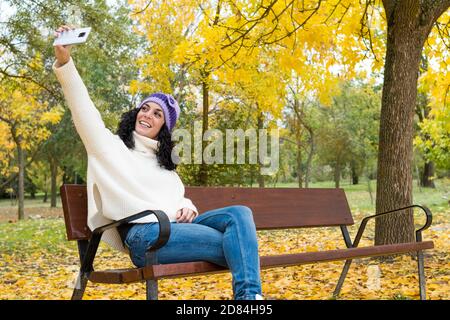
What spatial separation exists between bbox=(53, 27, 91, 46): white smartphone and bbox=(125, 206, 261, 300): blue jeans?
0.94 meters

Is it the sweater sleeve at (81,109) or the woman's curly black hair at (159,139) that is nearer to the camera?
the sweater sleeve at (81,109)

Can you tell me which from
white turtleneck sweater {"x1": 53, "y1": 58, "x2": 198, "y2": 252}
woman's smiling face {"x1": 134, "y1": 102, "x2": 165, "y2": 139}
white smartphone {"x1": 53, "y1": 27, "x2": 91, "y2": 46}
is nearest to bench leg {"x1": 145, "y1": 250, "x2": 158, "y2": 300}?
white turtleneck sweater {"x1": 53, "y1": 58, "x2": 198, "y2": 252}

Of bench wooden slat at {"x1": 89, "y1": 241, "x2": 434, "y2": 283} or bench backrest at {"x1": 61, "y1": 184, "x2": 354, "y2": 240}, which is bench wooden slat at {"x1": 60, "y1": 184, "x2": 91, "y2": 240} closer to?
bench backrest at {"x1": 61, "y1": 184, "x2": 354, "y2": 240}

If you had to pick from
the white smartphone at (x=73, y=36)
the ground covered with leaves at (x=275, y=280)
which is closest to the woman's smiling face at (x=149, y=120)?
the white smartphone at (x=73, y=36)

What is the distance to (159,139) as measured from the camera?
338 centimetres

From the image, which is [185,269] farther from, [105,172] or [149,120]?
[149,120]

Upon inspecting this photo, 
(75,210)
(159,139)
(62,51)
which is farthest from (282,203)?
(62,51)

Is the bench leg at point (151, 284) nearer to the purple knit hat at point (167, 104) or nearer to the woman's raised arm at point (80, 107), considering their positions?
the woman's raised arm at point (80, 107)

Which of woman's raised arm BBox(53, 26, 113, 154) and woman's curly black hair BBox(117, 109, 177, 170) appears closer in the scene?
woman's raised arm BBox(53, 26, 113, 154)

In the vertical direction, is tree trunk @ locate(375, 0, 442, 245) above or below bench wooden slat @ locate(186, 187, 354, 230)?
above

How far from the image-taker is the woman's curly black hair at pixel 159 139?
3.29 m

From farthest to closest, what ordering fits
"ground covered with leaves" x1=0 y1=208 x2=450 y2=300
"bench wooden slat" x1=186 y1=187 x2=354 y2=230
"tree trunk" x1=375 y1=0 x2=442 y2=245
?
"tree trunk" x1=375 y1=0 x2=442 y2=245 → "ground covered with leaves" x1=0 y1=208 x2=450 y2=300 → "bench wooden slat" x1=186 y1=187 x2=354 y2=230

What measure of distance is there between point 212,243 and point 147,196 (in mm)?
455

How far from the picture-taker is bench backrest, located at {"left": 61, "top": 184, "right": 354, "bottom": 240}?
321 cm
